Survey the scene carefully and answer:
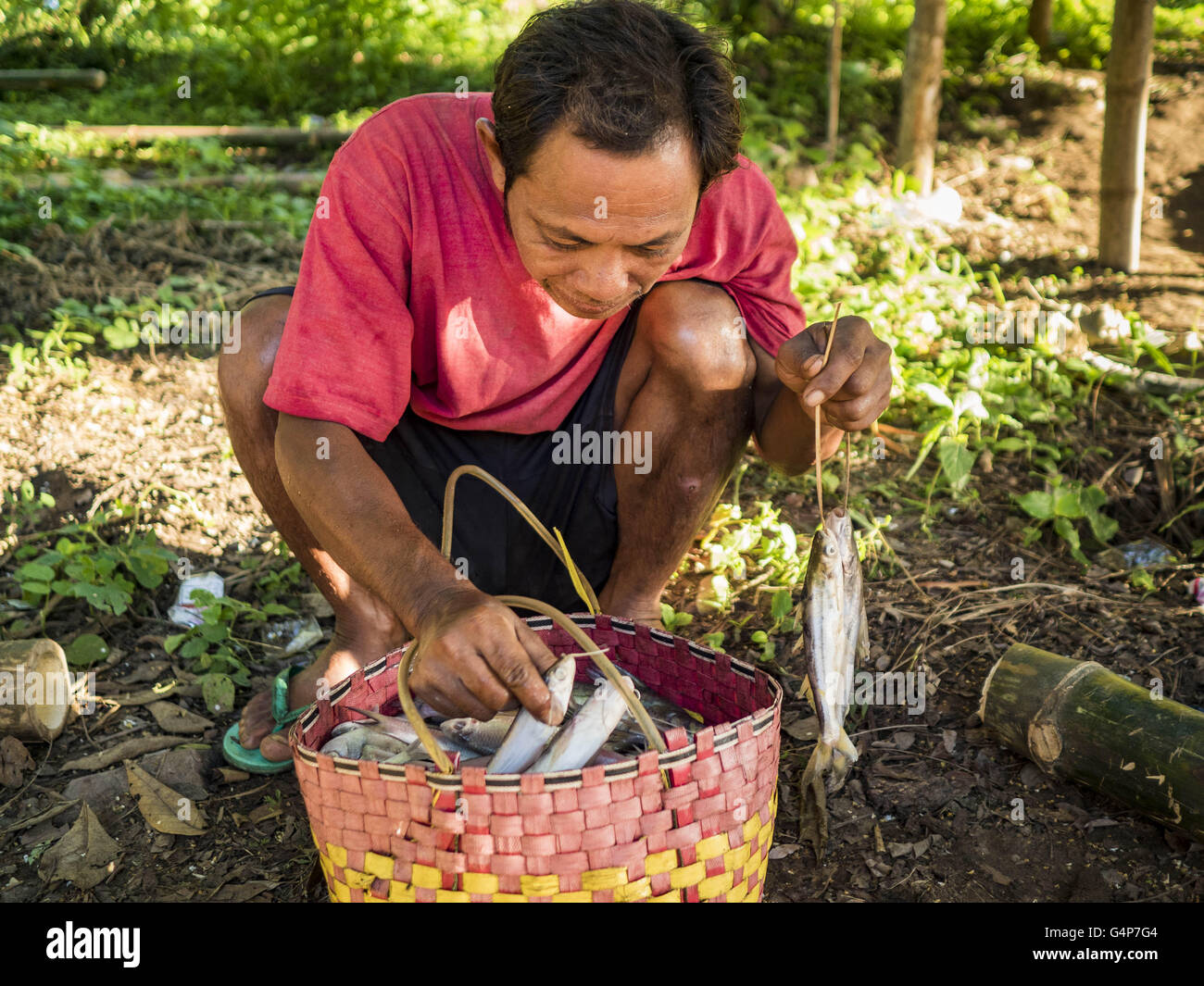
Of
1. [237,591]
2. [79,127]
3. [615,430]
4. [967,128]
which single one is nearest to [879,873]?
[615,430]

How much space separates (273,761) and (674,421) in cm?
116

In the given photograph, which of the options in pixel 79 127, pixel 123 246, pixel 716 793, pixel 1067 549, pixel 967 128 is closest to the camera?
pixel 716 793

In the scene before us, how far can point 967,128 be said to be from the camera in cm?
625

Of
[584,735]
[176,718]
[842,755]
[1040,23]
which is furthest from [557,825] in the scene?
[1040,23]

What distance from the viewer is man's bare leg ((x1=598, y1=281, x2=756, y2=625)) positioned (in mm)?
2264

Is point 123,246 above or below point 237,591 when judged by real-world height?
above

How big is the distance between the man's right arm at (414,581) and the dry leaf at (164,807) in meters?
0.72

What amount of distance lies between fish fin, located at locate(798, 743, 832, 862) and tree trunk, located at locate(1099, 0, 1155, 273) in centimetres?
350

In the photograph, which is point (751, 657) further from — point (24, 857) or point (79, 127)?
point (79, 127)

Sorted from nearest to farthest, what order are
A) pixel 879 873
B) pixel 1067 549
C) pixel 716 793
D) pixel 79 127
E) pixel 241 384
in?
1. pixel 716 793
2. pixel 879 873
3. pixel 241 384
4. pixel 1067 549
5. pixel 79 127

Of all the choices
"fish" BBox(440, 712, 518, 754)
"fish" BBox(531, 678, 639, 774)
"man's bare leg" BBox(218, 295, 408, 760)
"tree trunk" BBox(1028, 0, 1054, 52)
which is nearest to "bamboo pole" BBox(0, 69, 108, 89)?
"tree trunk" BBox(1028, 0, 1054, 52)

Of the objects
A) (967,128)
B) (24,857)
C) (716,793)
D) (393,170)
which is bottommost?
(24,857)

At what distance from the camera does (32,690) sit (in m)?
2.36
